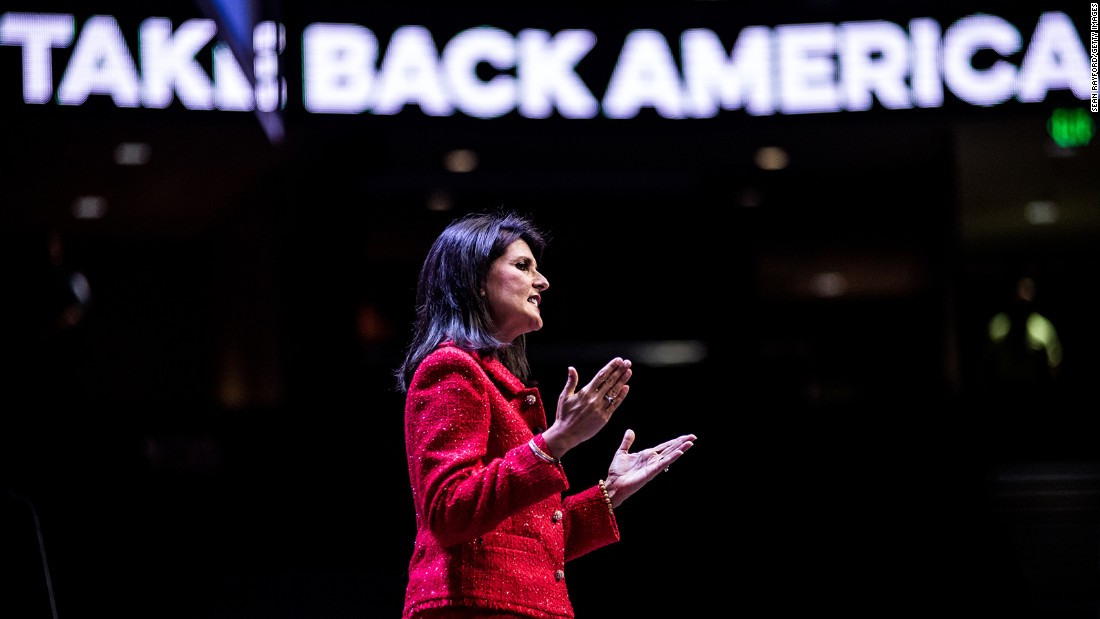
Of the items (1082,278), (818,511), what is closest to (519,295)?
(818,511)

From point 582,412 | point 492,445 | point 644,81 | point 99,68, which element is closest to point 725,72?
point 644,81

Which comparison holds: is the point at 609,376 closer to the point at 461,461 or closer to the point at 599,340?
the point at 461,461

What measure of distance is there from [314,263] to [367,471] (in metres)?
2.68

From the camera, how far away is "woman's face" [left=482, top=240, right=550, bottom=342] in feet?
6.39

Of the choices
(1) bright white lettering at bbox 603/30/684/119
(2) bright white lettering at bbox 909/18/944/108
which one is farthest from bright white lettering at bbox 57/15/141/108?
(2) bright white lettering at bbox 909/18/944/108

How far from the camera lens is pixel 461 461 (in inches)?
68.2

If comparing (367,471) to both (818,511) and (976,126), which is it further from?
(976,126)

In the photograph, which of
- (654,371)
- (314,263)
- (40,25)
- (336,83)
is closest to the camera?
→ (40,25)

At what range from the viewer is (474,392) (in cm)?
180

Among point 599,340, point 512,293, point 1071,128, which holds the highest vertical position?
point 1071,128

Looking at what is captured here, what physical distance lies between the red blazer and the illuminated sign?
3.11 meters

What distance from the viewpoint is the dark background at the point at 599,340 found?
481 cm

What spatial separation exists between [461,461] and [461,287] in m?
0.33

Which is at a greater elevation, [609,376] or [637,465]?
[609,376]
